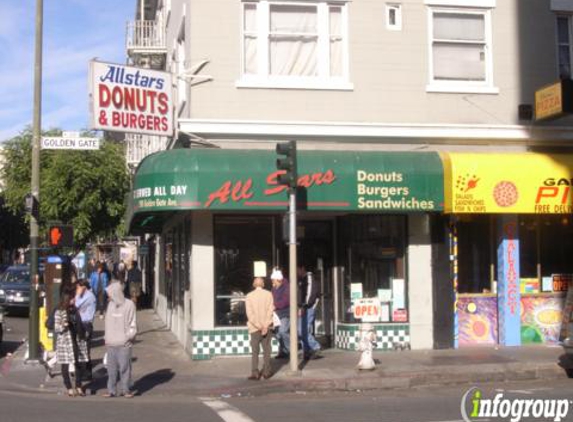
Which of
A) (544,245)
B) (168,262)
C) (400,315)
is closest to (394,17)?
(544,245)

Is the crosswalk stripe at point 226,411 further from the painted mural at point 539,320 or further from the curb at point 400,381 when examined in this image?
the painted mural at point 539,320

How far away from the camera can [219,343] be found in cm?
1521

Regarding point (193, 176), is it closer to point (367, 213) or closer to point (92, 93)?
point (92, 93)

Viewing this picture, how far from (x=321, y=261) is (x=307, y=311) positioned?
6.09ft

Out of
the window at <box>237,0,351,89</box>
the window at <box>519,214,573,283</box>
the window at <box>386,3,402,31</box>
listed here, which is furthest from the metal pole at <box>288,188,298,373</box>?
the window at <box>519,214,573,283</box>

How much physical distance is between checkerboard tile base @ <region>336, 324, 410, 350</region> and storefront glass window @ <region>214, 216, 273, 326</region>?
2112mm

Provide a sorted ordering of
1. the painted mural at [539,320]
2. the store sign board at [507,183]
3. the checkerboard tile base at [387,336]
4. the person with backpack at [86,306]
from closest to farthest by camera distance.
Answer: the person with backpack at [86,306] → the store sign board at [507,183] → the checkerboard tile base at [387,336] → the painted mural at [539,320]

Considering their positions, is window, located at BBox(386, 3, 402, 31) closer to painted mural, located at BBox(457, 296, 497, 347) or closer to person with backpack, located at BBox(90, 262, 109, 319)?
painted mural, located at BBox(457, 296, 497, 347)

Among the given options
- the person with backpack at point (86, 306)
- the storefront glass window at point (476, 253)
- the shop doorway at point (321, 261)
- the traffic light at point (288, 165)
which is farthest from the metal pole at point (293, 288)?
the storefront glass window at point (476, 253)

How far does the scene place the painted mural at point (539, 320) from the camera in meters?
16.6

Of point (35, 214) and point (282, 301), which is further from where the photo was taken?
point (35, 214)

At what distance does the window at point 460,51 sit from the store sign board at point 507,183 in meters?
1.78

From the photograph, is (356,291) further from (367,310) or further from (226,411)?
(226,411)

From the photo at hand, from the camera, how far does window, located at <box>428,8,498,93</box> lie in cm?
1666
